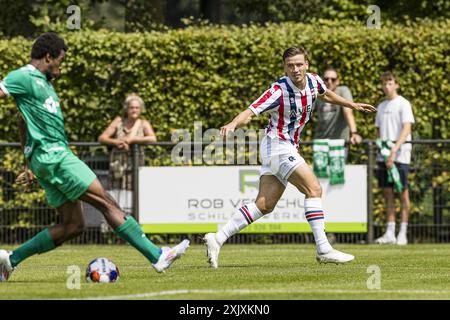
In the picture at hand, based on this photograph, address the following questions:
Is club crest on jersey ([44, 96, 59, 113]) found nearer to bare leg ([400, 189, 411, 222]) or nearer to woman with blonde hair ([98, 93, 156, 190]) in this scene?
woman with blonde hair ([98, 93, 156, 190])

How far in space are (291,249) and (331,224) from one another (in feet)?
4.38

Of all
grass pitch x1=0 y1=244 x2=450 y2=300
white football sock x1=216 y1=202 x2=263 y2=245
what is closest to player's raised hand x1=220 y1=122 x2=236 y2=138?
grass pitch x1=0 y1=244 x2=450 y2=300

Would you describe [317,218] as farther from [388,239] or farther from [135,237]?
[388,239]

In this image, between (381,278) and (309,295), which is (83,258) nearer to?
(381,278)

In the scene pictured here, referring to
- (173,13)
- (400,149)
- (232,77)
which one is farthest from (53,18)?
(173,13)

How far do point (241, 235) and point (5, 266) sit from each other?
25.4 feet

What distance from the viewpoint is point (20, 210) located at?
17344 mm

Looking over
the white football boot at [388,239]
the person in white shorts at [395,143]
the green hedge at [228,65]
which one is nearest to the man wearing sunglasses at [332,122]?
the person in white shorts at [395,143]

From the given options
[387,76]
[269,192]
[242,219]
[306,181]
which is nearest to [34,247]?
[242,219]

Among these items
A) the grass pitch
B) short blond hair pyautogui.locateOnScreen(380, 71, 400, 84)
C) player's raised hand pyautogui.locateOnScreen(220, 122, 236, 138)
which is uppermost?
short blond hair pyautogui.locateOnScreen(380, 71, 400, 84)

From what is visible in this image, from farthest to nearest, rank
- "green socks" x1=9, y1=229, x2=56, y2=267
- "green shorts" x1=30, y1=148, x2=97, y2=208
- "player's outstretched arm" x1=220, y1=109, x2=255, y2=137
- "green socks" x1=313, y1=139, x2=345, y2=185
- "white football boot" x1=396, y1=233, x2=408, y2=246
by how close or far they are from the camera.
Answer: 1. "green socks" x1=313, y1=139, x2=345, y2=185
2. "white football boot" x1=396, y1=233, x2=408, y2=246
3. "player's outstretched arm" x1=220, y1=109, x2=255, y2=137
4. "green socks" x1=9, y1=229, x2=56, y2=267
5. "green shorts" x1=30, y1=148, x2=97, y2=208

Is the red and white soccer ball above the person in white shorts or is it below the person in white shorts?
below

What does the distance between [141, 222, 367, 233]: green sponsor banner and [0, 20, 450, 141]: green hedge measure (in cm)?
162

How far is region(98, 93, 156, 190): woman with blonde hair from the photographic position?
56.2 feet
